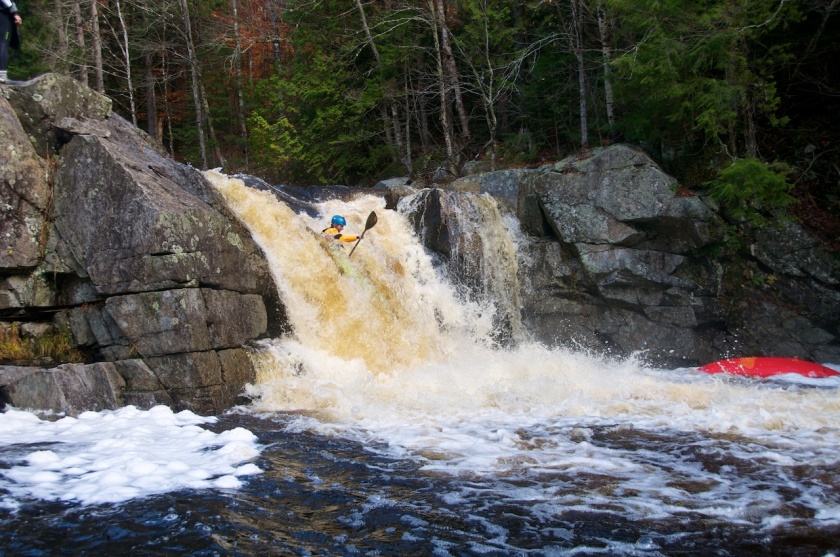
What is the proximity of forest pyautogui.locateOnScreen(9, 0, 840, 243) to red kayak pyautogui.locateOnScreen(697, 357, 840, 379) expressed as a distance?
258 centimetres

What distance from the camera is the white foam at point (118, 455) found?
13.3 ft

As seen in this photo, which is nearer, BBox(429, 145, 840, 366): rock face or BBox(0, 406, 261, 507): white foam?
BBox(0, 406, 261, 507): white foam

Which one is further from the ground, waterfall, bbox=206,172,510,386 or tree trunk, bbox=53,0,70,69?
tree trunk, bbox=53,0,70,69

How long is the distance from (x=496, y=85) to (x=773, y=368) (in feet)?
32.2

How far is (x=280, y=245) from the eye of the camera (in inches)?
351

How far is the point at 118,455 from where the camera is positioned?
15.5ft

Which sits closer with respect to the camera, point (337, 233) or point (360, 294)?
point (360, 294)

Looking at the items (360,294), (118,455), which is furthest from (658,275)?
(118,455)

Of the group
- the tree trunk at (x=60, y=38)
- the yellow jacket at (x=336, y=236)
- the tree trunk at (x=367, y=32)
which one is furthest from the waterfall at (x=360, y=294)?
the tree trunk at (x=60, y=38)

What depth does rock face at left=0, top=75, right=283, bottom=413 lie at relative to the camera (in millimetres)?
6719

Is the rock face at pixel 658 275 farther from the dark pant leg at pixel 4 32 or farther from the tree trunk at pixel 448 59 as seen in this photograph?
the dark pant leg at pixel 4 32

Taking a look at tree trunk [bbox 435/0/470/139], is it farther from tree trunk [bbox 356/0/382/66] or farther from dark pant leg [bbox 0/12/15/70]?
dark pant leg [bbox 0/12/15/70]

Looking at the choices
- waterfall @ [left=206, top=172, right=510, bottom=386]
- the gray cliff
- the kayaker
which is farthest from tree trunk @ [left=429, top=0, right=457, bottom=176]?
the kayaker

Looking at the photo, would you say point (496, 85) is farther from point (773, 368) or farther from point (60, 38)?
point (60, 38)
